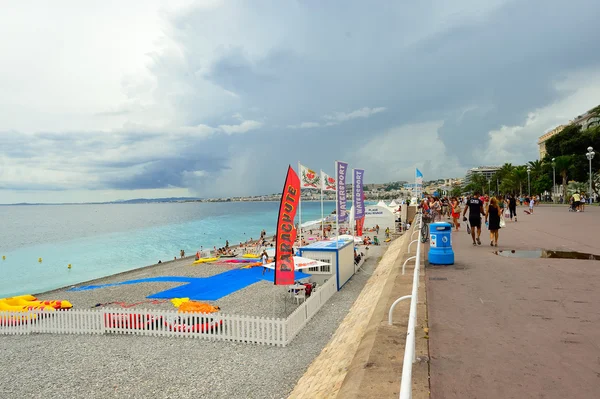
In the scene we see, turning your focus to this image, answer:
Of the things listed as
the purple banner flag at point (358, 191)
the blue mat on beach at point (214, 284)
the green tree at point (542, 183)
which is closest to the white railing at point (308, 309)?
the blue mat on beach at point (214, 284)

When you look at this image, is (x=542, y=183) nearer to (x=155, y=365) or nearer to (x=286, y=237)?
(x=286, y=237)

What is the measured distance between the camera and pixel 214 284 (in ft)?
71.6

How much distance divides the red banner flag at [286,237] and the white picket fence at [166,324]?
Answer: 4.16 feet

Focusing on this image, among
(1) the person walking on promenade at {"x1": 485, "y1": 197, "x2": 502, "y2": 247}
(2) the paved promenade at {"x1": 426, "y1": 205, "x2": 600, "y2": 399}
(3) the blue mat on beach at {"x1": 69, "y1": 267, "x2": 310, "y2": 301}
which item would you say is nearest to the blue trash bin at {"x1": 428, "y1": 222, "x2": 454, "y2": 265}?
(2) the paved promenade at {"x1": 426, "y1": 205, "x2": 600, "y2": 399}

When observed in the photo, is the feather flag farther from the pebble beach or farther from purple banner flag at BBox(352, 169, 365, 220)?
the pebble beach

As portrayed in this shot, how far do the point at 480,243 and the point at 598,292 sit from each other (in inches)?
273

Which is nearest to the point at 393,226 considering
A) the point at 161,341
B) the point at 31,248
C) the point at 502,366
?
the point at 161,341

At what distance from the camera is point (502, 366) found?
4094 millimetres

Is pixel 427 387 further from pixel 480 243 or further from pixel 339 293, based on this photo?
pixel 339 293

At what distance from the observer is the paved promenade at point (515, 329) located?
370 cm

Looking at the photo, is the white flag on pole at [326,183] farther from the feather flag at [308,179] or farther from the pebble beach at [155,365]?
the pebble beach at [155,365]

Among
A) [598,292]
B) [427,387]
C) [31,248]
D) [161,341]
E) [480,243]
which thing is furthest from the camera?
→ [31,248]

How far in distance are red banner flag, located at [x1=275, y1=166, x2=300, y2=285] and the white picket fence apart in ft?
4.16

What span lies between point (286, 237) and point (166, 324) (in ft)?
17.1
